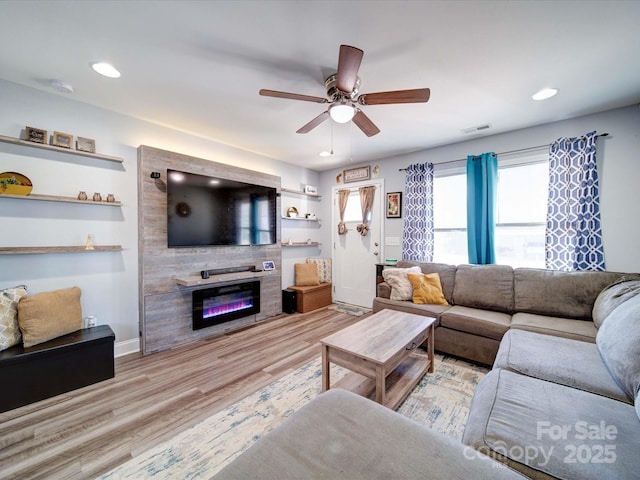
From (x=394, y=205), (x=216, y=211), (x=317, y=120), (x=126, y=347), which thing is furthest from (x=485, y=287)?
(x=126, y=347)

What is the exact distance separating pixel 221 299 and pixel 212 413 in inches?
71.5

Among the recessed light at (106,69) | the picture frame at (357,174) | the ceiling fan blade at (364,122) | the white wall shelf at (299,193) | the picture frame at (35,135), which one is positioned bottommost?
the white wall shelf at (299,193)

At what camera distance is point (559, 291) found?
2574 mm

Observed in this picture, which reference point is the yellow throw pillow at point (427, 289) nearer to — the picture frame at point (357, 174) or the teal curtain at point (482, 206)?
the teal curtain at point (482, 206)

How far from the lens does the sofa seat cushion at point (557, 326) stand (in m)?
2.06

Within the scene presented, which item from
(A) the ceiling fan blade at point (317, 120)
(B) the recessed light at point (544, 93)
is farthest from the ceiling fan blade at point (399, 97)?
(B) the recessed light at point (544, 93)

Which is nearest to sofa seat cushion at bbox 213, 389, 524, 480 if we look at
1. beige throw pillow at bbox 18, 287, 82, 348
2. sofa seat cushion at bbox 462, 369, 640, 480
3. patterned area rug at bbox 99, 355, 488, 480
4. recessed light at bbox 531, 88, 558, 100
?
sofa seat cushion at bbox 462, 369, 640, 480

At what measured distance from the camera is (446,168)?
379cm

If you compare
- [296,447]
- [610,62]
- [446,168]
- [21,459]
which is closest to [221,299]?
[21,459]

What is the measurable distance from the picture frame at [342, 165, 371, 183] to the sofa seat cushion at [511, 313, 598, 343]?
3095 millimetres

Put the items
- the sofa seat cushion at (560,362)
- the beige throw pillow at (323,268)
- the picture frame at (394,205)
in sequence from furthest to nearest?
the beige throw pillow at (323,268) < the picture frame at (394,205) < the sofa seat cushion at (560,362)

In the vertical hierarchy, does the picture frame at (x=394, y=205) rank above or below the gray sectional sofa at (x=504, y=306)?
above

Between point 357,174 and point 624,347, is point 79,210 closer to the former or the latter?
point 357,174

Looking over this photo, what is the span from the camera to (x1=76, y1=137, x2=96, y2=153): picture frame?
2.52 m
